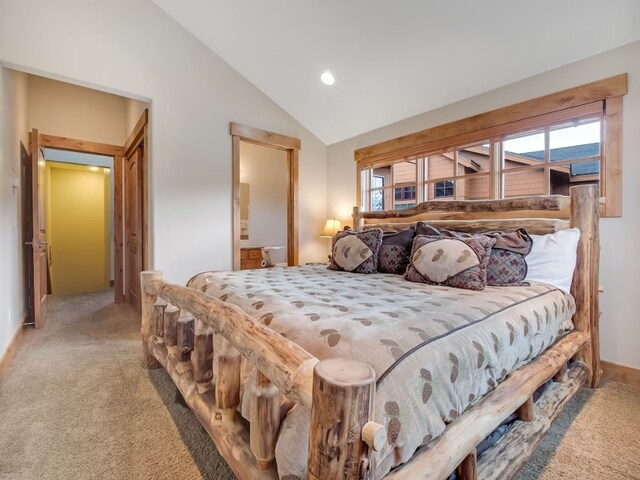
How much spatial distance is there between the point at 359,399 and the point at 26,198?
14.0ft

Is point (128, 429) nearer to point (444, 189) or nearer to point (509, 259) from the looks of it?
point (509, 259)

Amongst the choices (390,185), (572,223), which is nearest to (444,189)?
(390,185)

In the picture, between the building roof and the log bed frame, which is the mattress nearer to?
the log bed frame

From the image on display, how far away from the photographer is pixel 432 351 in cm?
104

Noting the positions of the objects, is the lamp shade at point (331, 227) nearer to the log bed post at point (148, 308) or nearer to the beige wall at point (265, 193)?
the beige wall at point (265, 193)

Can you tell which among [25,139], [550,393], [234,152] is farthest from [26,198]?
[550,393]

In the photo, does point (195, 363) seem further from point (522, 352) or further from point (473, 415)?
point (522, 352)

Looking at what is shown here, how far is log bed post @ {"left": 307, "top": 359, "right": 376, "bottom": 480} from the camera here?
0.65 metres

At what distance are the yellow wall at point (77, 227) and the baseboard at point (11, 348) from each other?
260cm

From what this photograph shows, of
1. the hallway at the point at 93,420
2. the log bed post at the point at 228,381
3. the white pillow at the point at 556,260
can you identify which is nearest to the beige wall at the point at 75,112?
the hallway at the point at 93,420

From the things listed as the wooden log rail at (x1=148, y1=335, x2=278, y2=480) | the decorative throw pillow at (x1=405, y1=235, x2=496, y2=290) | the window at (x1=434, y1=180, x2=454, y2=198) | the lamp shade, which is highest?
the window at (x1=434, y1=180, x2=454, y2=198)

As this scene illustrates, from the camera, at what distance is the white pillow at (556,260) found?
2.07m

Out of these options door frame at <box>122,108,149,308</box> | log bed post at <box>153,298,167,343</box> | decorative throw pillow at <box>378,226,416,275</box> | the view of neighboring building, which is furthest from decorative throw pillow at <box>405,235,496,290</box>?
door frame at <box>122,108,149,308</box>

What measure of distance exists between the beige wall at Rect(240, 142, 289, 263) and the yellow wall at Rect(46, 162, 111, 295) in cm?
242
